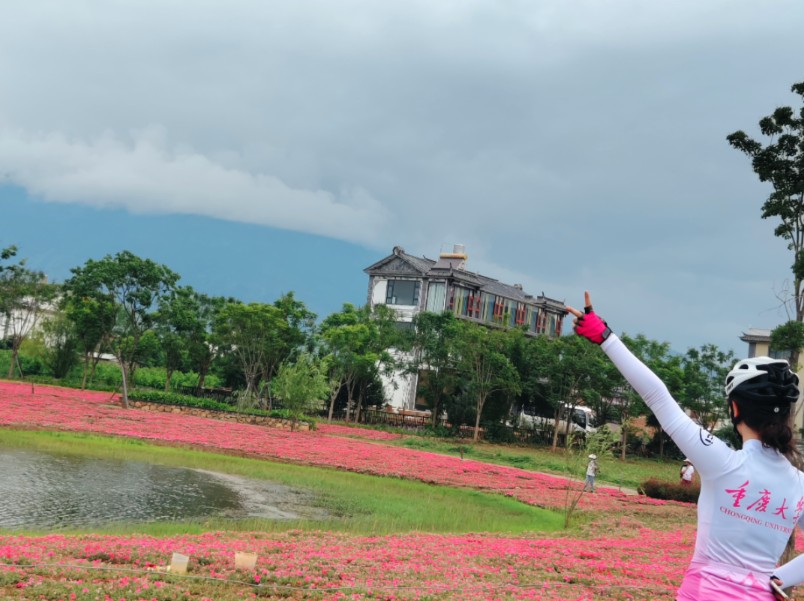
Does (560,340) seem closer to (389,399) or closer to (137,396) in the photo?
(389,399)

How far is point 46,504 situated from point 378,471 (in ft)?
51.1

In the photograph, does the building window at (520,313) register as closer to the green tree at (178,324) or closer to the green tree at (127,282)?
the green tree at (178,324)

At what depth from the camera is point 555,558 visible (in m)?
12.9

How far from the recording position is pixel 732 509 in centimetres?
361

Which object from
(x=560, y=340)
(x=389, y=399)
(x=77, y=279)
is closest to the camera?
(x=77, y=279)

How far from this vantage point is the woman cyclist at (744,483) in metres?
3.56

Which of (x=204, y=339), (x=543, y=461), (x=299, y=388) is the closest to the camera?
(x=543, y=461)

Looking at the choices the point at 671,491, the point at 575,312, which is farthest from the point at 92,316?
the point at 575,312

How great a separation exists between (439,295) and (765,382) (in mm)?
65681

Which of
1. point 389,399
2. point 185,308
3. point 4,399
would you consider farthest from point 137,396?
point 389,399

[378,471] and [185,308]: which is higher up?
[185,308]

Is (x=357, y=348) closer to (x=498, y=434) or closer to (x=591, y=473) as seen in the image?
(x=498, y=434)

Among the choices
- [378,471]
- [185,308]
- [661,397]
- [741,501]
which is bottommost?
[378,471]

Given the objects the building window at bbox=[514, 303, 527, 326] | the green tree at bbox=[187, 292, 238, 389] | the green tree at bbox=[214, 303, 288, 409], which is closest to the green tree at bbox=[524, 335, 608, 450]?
the green tree at bbox=[214, 303, 288, 409]
